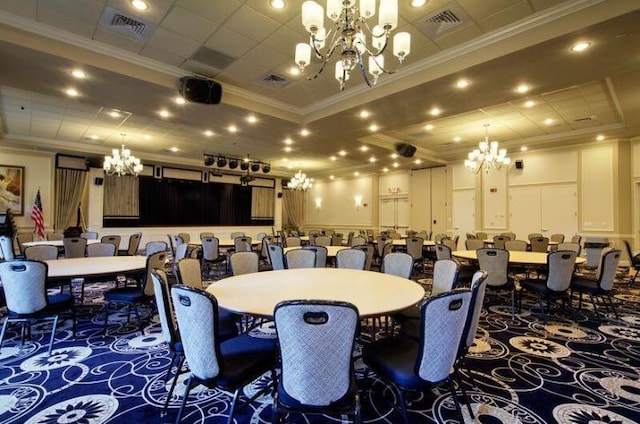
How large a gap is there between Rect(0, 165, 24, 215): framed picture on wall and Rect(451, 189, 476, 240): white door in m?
14.2

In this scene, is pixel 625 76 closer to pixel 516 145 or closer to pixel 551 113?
pixel 551 113

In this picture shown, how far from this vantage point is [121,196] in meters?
12.2

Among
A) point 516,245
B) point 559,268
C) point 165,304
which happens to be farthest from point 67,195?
point 559,268

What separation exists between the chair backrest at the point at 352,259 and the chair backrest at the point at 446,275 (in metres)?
1.28

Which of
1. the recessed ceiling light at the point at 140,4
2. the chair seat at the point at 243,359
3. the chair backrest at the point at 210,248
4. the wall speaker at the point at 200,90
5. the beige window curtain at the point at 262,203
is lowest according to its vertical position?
the chair seat at the point at 243,359

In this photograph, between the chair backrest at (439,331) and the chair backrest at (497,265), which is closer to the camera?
the chair backrest at (439,331)

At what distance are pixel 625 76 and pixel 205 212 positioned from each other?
13809 mm

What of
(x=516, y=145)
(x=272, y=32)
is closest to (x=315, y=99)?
(x=272, y=32)

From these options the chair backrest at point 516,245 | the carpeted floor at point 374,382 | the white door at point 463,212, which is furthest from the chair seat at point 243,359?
the white door at point 463,212

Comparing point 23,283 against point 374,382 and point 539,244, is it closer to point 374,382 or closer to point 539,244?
point 374,382

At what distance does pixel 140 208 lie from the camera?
1265cm

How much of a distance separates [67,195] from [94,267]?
8.89 meters

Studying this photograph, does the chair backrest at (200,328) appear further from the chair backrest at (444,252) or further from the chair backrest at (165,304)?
the chair backrest at (444,252)

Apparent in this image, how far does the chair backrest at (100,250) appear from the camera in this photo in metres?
5.42
